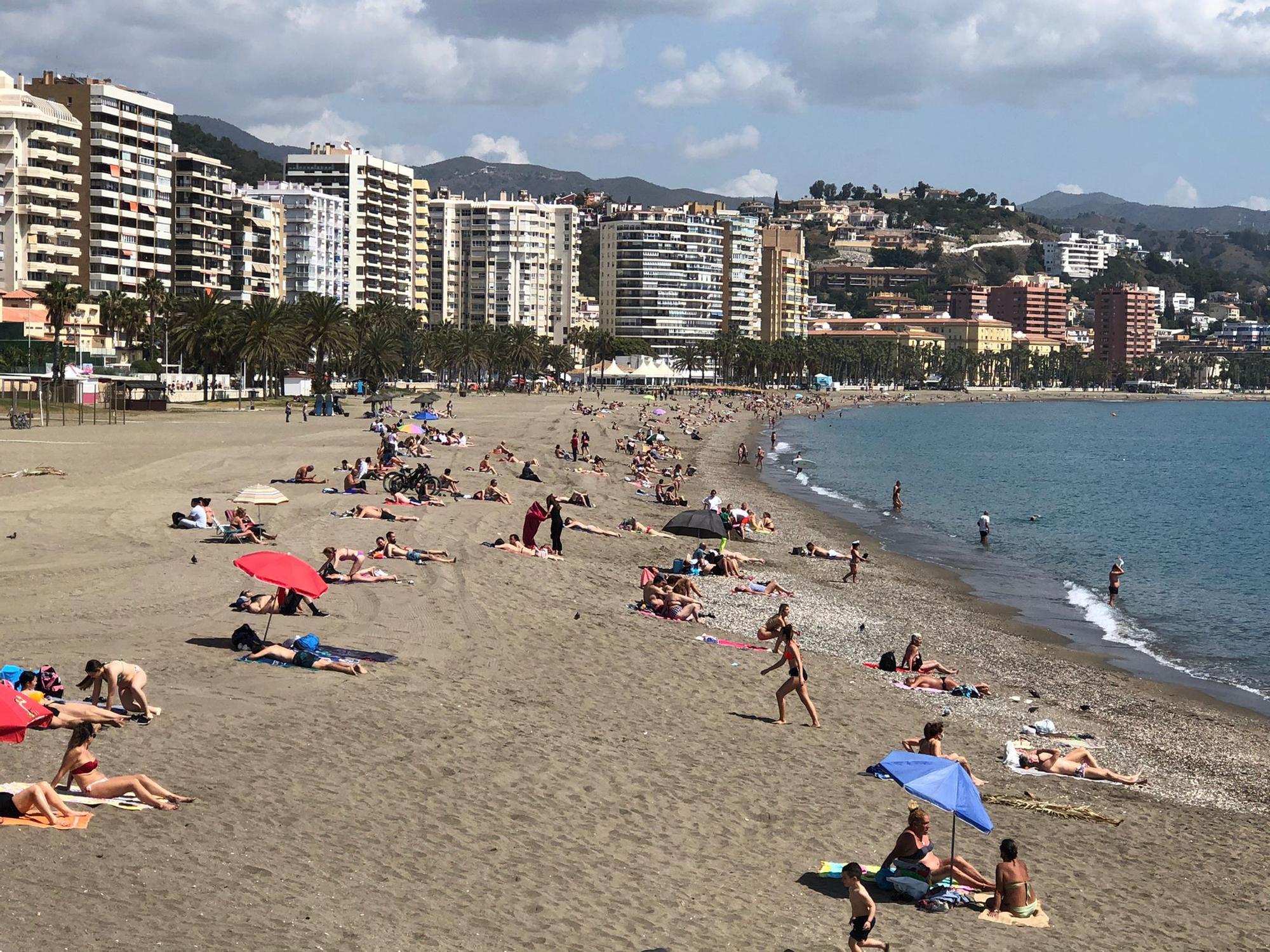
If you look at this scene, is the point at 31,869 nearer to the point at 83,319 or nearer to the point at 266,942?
the point at 266,942

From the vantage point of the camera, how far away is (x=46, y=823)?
1048 cm

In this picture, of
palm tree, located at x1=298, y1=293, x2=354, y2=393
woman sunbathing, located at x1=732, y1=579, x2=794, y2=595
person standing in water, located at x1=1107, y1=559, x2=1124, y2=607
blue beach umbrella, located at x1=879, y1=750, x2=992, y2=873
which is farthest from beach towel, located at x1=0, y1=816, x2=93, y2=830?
palm tree, located at x1=298, y1=293, x2=354, y2=393

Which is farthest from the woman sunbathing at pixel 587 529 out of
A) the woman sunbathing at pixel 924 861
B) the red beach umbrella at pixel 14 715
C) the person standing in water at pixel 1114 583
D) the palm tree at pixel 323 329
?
the palm tree at pixel 323 329

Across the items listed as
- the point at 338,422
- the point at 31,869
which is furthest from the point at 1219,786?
the point at 338,422

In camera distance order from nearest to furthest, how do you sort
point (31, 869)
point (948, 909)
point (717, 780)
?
point (31, 869) < point (948, 909) < point (717, 780)

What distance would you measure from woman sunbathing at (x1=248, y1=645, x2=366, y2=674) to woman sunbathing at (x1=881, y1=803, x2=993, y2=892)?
6.96 m

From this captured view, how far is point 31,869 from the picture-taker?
9672 millimetres

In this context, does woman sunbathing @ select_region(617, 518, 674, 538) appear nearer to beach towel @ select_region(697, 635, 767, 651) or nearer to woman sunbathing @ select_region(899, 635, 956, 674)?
beach towel @ select_region(697, 635, 767, 651)

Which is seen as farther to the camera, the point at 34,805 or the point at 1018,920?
the point at 1018,920

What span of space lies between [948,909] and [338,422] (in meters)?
62.5

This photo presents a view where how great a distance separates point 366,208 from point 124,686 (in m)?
167

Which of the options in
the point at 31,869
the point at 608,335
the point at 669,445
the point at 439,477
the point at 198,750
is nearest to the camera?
the point at 31,869

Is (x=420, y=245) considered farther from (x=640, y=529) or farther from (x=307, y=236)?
(x=640, y=529)

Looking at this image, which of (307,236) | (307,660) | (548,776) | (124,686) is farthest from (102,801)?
(307,236)
